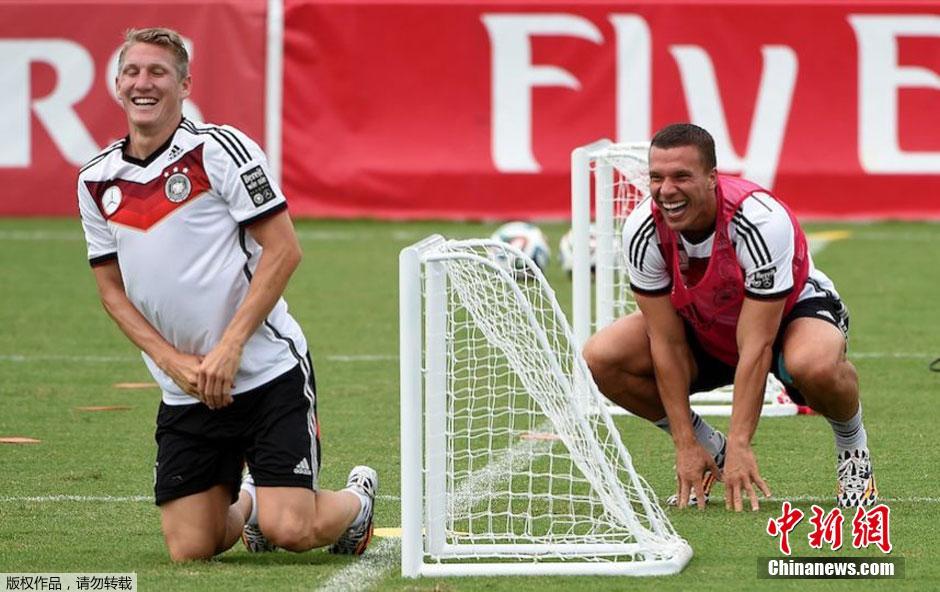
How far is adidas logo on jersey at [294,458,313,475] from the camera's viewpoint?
5.30m

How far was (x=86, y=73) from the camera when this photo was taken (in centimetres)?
1569

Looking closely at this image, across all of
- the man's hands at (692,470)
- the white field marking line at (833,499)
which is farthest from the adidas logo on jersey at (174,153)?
the white field marking line at (833,499)

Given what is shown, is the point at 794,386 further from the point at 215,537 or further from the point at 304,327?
the point at 304,327

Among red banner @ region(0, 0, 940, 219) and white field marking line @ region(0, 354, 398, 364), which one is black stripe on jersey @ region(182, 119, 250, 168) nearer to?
white field marking line @ region(0, 354, 398, 364)

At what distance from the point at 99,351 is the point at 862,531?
555cm

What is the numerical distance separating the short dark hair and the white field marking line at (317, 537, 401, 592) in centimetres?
148

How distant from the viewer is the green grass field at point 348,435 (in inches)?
205

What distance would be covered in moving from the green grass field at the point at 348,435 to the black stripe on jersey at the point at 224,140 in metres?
0.32

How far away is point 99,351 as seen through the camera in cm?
1000

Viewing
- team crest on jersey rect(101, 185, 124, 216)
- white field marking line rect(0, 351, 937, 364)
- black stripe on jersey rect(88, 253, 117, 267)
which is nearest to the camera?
team crest on jersey rect(101, 185, 124, 216)

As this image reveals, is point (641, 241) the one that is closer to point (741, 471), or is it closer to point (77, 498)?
point (741, 471)

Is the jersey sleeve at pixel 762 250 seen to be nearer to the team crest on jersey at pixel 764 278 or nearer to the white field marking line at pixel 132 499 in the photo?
the team crest on jersey at pixel 764 278

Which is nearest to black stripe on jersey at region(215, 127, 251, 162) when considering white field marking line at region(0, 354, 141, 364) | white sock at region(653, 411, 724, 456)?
white sock at region(653, 411, 724, 456)

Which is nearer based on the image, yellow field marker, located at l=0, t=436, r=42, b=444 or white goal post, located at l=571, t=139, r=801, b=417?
yellow field marker, located at l=0, t=436, r=42, b=444
